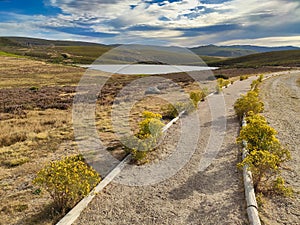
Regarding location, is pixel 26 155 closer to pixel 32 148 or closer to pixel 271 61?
pixel 32 148

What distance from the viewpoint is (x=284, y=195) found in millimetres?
6355

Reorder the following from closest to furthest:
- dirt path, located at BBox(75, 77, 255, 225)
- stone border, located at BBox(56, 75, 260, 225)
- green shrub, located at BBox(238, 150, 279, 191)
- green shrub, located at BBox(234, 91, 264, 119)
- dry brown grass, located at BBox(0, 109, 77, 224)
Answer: stone border, located at BBox(56, 75, 260, 225) < dirt path, located at BBox(75, 77, 255, 225) < dry brown grass, located at BBox(0, 109, 77, 224) < green shrub, located at BBox(238, 150, 279, 191) < green shrub, located at BBox(234, 91, 264, 119)

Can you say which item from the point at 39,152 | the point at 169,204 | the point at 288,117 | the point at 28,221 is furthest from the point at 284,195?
the point at 288,117

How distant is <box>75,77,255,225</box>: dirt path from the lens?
5570mm

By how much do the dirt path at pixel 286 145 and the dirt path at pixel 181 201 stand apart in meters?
0.69

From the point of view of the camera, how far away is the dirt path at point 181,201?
5570mm

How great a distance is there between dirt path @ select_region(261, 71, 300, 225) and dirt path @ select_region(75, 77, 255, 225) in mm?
694

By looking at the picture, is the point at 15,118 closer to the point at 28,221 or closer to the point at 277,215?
the point at 28,221

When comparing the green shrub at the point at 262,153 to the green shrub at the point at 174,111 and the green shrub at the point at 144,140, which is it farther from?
the green shrub at the point at 174,111

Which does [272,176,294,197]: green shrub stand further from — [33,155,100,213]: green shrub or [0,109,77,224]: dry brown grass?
[0,109,77,224]: dry brown grass

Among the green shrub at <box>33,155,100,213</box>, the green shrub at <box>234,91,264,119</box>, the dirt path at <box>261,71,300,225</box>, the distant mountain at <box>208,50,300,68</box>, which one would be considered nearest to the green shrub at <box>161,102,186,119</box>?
the green shrub at <box>234,91,264,119</box>

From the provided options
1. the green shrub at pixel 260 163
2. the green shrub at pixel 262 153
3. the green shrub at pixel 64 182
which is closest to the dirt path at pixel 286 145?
the green shrub at pixel 262 153

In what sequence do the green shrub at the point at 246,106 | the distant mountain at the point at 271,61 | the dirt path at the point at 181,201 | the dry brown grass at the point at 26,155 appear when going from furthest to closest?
the distant mountain at the point at 271,61 < the green shrub at the point at 246,106 < the dry brown grass at the point at 26,155 < the dirt path at the point at 181,201

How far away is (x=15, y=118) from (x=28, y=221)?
12.7 m
